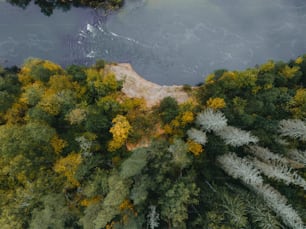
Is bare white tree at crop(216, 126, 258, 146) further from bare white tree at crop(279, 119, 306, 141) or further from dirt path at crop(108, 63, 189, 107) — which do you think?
dirt path at crop(108, 63, 189, 107)

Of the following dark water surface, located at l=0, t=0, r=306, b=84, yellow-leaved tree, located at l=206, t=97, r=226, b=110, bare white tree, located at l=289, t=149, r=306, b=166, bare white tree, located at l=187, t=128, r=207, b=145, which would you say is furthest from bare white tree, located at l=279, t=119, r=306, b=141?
dark water surface, located at l=0, t=0, r=306, b=84

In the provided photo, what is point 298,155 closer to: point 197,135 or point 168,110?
point 197,135

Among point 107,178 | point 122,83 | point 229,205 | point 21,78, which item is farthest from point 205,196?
point 21,78

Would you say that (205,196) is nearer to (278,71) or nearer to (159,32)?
(278,71)

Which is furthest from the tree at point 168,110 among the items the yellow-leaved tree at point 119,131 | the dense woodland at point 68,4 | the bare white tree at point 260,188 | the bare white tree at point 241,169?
the dense woodland at point 68,4

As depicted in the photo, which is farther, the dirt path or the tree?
the dirt path

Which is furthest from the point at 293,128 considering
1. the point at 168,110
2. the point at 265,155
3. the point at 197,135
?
the point at 168,110
